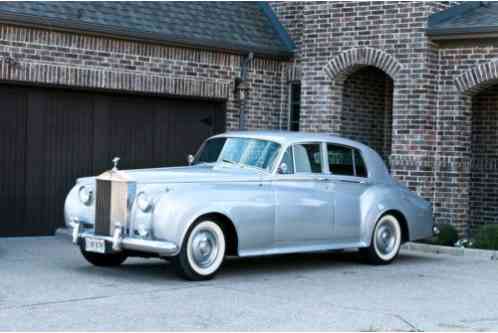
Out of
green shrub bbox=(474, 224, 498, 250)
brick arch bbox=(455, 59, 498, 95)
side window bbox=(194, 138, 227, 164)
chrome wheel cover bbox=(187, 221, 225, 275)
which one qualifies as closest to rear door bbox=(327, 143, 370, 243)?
side window bbox=(194, 138, 227, 164)

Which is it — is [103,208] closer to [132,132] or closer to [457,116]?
[132,132]

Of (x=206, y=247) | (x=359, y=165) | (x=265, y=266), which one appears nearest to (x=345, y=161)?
(x=359, y=165)

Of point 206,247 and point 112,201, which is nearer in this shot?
point 206,247

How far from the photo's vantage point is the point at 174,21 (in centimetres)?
1498

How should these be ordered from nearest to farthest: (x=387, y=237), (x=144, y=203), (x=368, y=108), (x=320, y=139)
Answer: (x=144, y=203)
(x=320, y=139)
(x=387, y=237)
(x=368, y=108)

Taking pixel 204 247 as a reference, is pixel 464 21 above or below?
above

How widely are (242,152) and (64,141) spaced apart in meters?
3.97

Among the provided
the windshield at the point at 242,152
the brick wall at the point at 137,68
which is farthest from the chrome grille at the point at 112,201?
the brick wall at the point at 137,68

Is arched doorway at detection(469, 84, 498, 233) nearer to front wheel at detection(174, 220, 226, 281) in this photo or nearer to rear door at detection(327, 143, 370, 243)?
rear door at detection(327, 143, 370, 243)

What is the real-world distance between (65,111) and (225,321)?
7010mm

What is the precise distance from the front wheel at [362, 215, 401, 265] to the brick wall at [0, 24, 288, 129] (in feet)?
15.1

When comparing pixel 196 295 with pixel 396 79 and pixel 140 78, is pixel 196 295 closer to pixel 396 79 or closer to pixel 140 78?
pixel 140 78

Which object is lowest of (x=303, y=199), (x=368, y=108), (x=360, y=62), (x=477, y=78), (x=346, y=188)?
(x=303, y=199)

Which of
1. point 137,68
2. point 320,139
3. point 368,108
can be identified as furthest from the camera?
point 368,108
